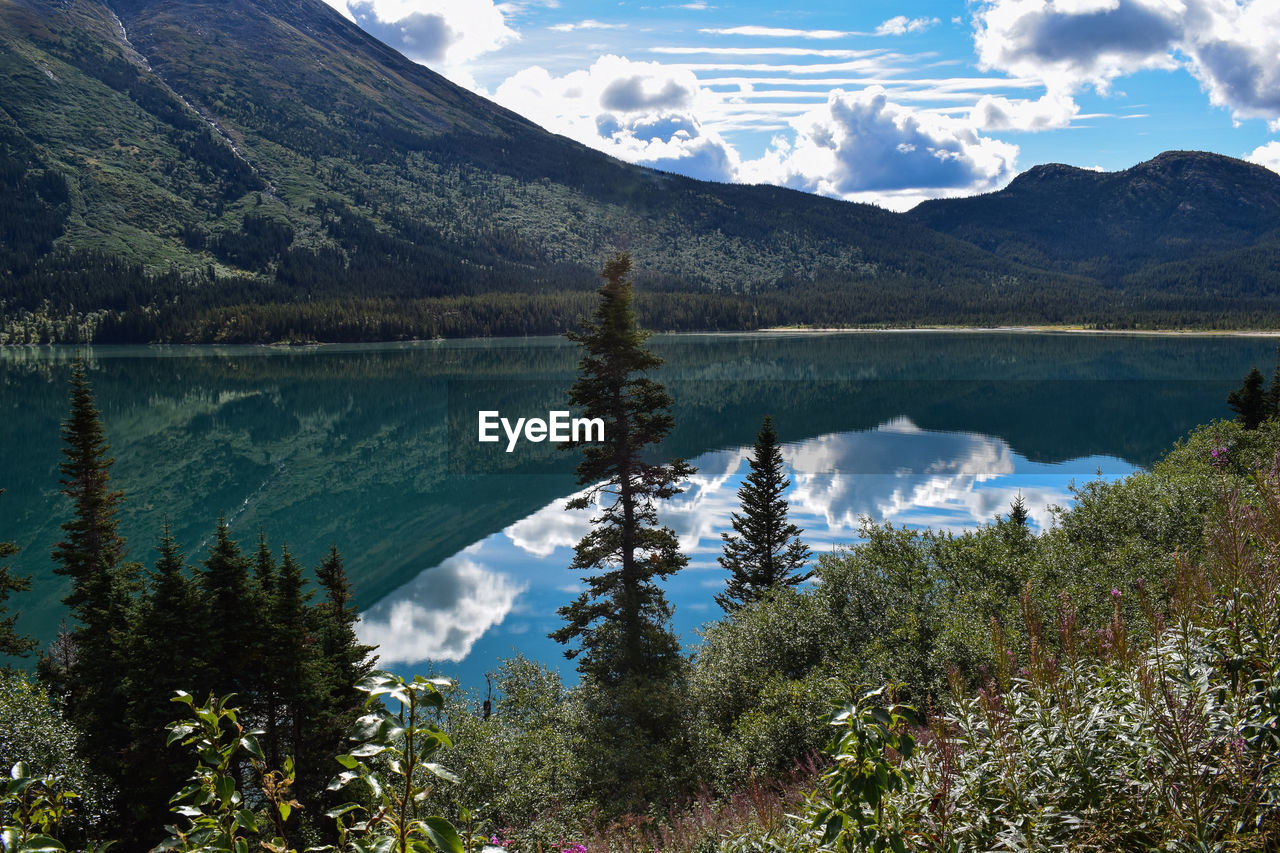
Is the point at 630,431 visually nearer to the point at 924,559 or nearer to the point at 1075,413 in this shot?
the point at 924,559

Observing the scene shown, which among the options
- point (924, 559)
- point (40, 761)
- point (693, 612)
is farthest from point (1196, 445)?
point (40, 761)

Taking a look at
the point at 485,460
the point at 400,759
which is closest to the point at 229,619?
the point at 400,759

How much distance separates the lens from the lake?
65312mm

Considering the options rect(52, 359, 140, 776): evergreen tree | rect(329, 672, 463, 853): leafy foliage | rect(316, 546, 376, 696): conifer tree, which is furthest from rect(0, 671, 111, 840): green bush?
rect(329, 672, 463, 853): leafy foliage

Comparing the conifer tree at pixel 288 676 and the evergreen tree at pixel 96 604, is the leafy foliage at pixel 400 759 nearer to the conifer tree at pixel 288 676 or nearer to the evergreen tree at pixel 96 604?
the conifer tree at pixel 288 676

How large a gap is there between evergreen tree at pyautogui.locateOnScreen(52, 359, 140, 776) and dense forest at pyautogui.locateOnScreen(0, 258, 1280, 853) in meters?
0.13

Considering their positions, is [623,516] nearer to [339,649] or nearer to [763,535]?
[339,649]

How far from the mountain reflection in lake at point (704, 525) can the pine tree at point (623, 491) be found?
1413cm

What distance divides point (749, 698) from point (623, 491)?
10236 mm

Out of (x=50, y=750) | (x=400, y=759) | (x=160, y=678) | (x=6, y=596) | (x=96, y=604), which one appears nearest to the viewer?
(x=400, y=759)

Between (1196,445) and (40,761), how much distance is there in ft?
190

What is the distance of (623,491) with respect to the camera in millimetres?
33406

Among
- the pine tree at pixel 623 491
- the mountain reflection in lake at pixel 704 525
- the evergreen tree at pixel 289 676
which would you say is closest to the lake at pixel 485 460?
the mountain reflection in lake at pixel 704 525

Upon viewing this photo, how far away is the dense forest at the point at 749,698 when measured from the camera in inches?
220
